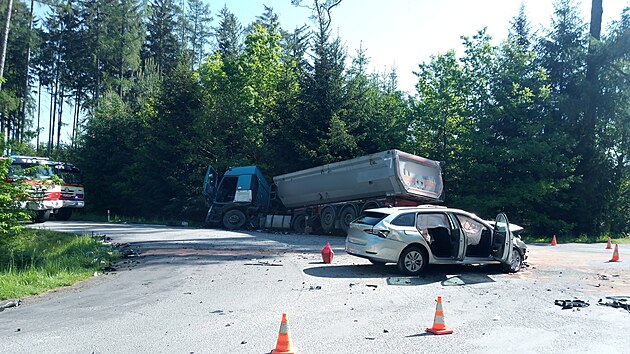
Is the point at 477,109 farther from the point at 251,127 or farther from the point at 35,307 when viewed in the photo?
the point at 35,307

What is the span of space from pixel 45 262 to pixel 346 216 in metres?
13.3

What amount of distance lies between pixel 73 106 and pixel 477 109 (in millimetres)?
46552

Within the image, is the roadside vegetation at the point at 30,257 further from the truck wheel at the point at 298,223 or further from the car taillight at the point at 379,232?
the truck wheel at the point at 298,223

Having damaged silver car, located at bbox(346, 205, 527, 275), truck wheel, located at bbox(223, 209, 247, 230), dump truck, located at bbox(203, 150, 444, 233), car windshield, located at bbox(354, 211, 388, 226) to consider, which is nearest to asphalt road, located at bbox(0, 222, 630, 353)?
damaged silver car, located at bbox(346, 205, 527, 275)

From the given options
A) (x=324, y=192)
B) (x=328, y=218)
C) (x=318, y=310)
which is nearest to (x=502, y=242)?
(x=318, y=310)

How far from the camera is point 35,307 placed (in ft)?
31.1

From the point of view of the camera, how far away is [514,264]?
12680 mm

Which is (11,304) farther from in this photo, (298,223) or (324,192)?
(298,223)

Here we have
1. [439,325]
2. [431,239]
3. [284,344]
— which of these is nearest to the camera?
[284,344]

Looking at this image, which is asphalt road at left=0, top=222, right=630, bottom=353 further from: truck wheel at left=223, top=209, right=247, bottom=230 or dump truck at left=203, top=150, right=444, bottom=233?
truck wheel at left=223, top=209, right=247, bottom=230

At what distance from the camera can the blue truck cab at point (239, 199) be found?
95.1ft

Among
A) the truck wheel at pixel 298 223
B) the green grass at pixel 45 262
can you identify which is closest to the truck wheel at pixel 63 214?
the green grass at pixel 45 262

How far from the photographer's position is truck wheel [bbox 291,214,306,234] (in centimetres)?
2738

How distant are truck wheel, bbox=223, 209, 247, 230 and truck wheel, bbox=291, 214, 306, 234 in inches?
120
